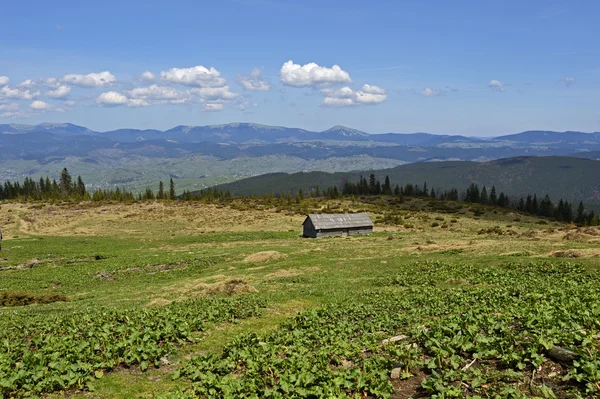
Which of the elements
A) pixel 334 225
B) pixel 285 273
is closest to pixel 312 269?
pixel 285 273

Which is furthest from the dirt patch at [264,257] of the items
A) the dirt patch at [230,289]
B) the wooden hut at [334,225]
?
the wooden hut at [334,225]

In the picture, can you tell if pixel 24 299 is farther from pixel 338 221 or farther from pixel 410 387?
pixel 338 221

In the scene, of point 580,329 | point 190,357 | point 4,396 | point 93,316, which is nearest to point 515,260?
point 580,329

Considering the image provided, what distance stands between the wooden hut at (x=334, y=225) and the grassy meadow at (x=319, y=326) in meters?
26.8

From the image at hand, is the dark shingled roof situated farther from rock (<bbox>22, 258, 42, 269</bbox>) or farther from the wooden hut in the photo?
rock (<bbox>22, 258, 42, 269</bbox>)

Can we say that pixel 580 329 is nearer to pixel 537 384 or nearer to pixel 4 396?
pixel 537 384

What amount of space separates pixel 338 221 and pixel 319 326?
205ft

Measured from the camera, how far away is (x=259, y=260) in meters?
48.0

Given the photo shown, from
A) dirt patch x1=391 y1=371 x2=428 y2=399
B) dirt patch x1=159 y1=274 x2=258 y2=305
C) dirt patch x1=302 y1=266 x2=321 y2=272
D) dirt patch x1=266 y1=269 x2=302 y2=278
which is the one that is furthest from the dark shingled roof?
dirt patch x1=391 y1=371 x2=428 y2=399

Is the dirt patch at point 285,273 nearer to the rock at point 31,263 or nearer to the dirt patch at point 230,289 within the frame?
the dirt patch at point 230,289

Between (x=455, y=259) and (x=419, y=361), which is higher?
(x=419, y=361)

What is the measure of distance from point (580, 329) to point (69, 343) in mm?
17519

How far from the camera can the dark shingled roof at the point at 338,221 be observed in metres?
76.5

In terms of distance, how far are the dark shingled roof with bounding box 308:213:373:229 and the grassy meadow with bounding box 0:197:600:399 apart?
1081 inches
